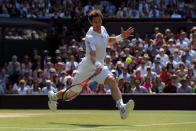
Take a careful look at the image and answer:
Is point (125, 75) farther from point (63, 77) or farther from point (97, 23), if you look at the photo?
point (97, 23)

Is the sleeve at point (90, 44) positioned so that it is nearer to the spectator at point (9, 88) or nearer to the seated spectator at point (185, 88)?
the seated spectator at point (185, 88)

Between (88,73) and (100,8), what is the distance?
14.5m

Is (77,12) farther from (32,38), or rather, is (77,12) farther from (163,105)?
(163,105)

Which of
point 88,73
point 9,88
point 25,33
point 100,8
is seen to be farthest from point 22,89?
point 88,73

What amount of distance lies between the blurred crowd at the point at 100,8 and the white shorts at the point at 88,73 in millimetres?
13021

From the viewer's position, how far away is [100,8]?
24641 mm

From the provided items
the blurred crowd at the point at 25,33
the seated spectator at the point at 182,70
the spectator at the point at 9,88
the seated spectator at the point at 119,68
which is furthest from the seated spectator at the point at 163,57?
the blurred crowd at the point at 25,33

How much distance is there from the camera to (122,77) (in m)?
17.0

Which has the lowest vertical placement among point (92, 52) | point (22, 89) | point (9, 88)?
point (9, 88)

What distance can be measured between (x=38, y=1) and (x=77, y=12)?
213 cm

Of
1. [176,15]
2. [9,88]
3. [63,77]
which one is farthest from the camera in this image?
[176,15]

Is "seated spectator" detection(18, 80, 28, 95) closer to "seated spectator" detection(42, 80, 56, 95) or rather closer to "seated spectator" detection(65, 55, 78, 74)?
"seated spectator" detection(42, 80, 56, 95)

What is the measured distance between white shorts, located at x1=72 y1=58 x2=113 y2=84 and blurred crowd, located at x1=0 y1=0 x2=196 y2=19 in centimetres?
1302

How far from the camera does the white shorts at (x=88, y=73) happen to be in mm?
10125
